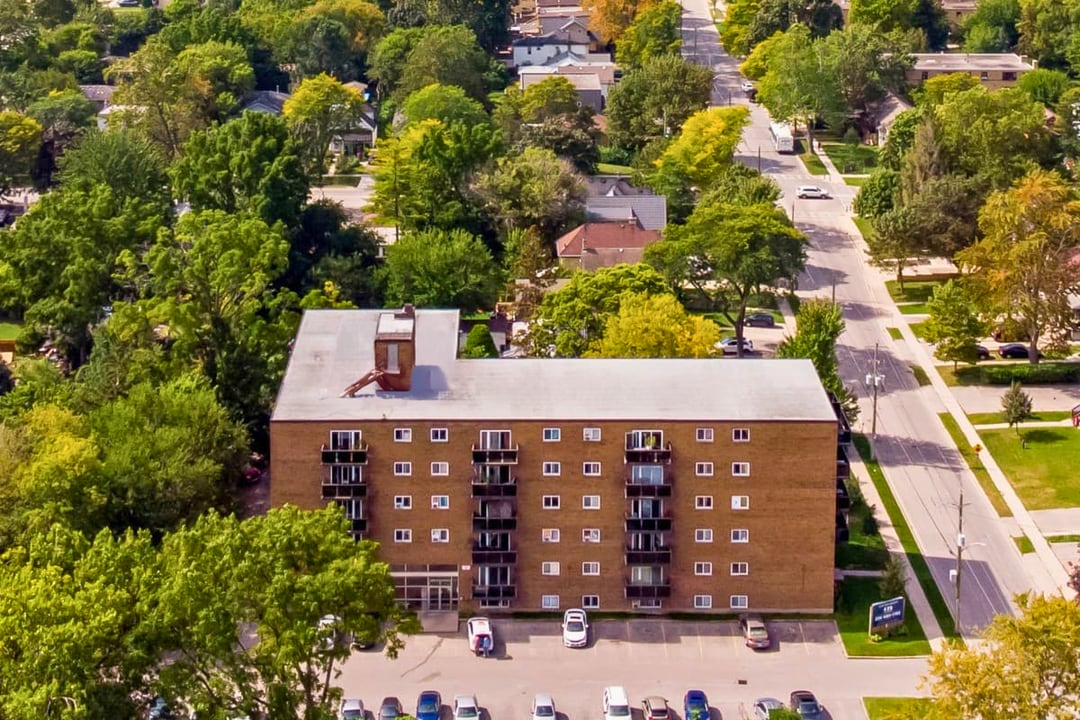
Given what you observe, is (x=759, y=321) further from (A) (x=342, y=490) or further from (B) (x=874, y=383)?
(A) (x=342, y=490)

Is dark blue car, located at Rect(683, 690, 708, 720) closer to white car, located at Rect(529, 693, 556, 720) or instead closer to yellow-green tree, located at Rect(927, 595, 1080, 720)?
white car, located at Rect(529, 693, 556, 720)

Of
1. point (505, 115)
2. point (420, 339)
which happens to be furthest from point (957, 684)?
point (505, 115)

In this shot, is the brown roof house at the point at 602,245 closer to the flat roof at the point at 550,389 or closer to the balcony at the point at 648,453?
the flat roof at the point at 550,389

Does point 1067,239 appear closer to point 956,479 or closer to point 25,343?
point 956,479

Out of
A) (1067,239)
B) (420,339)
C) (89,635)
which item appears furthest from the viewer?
(1067,239)

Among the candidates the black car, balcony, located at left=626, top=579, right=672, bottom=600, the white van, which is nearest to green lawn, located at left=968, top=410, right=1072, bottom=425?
the black car

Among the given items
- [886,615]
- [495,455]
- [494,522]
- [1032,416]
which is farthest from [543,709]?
[1032,416]
